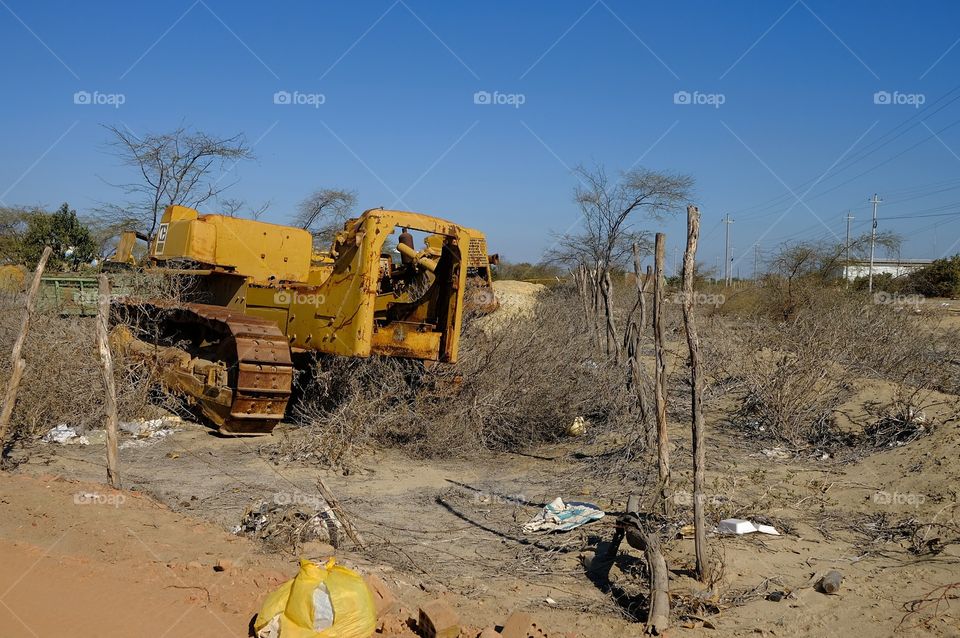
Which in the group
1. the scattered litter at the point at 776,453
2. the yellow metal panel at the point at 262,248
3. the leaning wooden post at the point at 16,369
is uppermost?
the yellow metal panel at the point at 262,248

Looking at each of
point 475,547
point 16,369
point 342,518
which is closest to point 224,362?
point 16,369

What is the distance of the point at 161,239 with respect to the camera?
10711 millimetres

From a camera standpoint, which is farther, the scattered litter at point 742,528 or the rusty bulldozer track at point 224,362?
the rusty bulldozer track at point 224,362

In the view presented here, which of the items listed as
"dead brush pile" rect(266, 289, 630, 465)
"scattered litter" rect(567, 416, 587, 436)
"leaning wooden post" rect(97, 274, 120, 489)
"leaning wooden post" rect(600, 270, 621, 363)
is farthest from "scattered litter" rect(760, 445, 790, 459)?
"leaning wooden post" rect(97, 274, 120, 489)

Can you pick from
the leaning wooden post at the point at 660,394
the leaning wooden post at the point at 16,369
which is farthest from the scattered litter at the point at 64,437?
the leaning wooden post at the point at 660,394

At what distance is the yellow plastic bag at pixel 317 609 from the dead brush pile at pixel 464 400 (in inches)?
154

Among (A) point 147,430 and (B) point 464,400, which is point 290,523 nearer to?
(B) point 464,400

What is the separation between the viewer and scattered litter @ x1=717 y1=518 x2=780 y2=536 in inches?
222

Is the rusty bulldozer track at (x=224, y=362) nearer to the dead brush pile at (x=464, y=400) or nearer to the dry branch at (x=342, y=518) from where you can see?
the dead brush pile at (x=464, y=400)

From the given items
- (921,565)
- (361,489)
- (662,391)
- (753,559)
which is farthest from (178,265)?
(921,565)

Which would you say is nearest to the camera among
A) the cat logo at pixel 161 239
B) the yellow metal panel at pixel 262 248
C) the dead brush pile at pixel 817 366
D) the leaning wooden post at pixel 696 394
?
the leaning wooden post at pixel 696 394

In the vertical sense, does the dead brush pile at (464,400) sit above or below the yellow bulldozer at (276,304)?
below

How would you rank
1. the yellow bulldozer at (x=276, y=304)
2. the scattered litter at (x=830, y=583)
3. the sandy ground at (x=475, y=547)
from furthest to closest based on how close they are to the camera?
the yellow bulldozer at (x=276, y=304)
the scattered litter at (x=830, y=583)
the sandy ground at (x=475, y=547)

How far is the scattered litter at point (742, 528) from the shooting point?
564 centimetres
